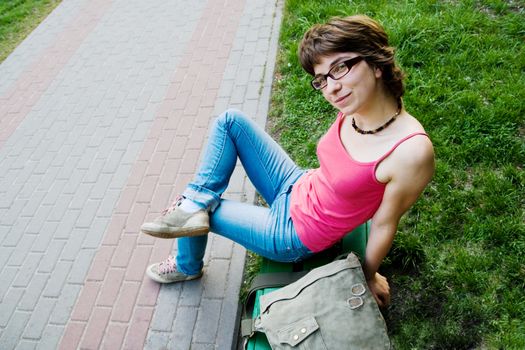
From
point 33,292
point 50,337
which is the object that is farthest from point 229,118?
point 33,292

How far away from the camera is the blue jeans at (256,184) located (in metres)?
2.31

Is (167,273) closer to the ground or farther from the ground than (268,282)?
closer to the ground

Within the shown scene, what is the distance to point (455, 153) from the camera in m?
3.30

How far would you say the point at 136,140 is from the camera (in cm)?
438

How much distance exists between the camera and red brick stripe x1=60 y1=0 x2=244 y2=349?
9.58 ft

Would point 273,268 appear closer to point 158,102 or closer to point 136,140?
point 136,140

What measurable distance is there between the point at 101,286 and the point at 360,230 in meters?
1.98

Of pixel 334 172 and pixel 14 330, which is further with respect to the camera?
pixel 14 330

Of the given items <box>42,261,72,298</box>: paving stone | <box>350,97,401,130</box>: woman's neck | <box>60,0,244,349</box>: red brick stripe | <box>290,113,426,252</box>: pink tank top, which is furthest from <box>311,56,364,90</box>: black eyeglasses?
<box>42,261,72,298</box>: paving stone

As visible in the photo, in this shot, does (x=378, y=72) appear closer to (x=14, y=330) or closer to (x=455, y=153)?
(x=455, y=153)

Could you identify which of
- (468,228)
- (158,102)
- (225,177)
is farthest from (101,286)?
(468,228)

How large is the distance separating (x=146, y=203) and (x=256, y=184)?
1.44 m

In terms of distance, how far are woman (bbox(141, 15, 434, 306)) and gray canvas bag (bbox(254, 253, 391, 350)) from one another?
0.73ft

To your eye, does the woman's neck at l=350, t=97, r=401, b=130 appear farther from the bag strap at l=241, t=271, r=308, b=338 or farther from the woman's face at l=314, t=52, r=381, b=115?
the bag strap at l=241, t=271, r=308, b=338
